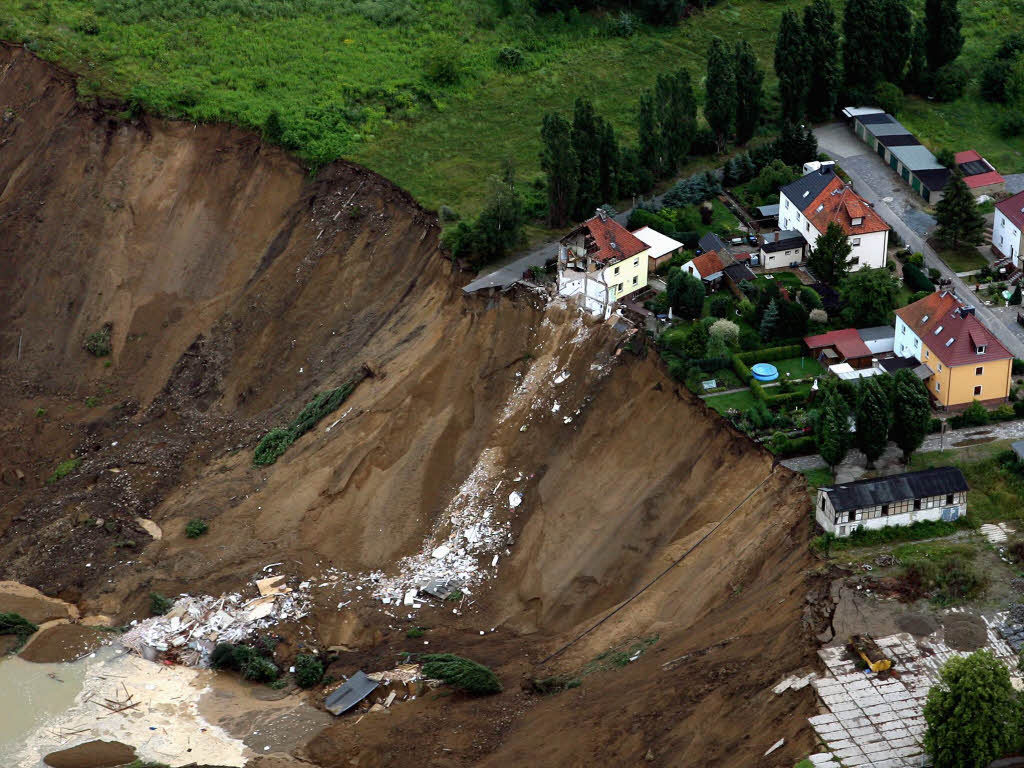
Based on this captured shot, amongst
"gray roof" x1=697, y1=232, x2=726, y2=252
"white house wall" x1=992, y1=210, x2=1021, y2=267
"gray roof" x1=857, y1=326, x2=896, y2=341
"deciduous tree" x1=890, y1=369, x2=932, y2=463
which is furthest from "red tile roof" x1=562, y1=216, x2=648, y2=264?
"white house wall" x1=992, y1=210, x2=1021, y2=267

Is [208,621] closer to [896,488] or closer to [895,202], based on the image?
[896,488]

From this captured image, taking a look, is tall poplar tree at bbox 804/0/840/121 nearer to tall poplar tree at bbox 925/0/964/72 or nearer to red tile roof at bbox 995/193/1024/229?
tall poplar tree at bbox 925/0/964/72

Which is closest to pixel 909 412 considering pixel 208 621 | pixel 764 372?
pixel 764 372

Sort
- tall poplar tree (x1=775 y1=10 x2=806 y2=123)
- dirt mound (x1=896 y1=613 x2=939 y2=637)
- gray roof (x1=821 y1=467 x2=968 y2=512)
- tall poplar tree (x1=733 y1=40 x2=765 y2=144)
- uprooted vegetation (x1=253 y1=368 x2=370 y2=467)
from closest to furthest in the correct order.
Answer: dirt mound (x1=896 y1=613 x2=939 y2=637) → gray roof (x1=821 y1=467 x2=968 y2=512) → uprooted vegetation (x1=253 y1=368 x2=370 y2=467) → tall poplar tree (x1=733 y1=40 x2=765 y2=144) → tall poplar tree (x1=775 y1=10 x2=806 y2=123)

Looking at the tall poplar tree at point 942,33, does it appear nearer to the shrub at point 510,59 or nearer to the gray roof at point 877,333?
the shrub at point 510,59

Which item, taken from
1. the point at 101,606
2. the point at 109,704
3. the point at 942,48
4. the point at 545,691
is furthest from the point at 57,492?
the point at 942,48

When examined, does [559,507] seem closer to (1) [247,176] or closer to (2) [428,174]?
(2) [428,174]

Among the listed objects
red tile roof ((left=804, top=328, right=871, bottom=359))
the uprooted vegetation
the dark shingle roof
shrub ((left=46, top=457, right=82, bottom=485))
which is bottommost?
shrub ((left=46, top=457, right=82, bottom=485))
